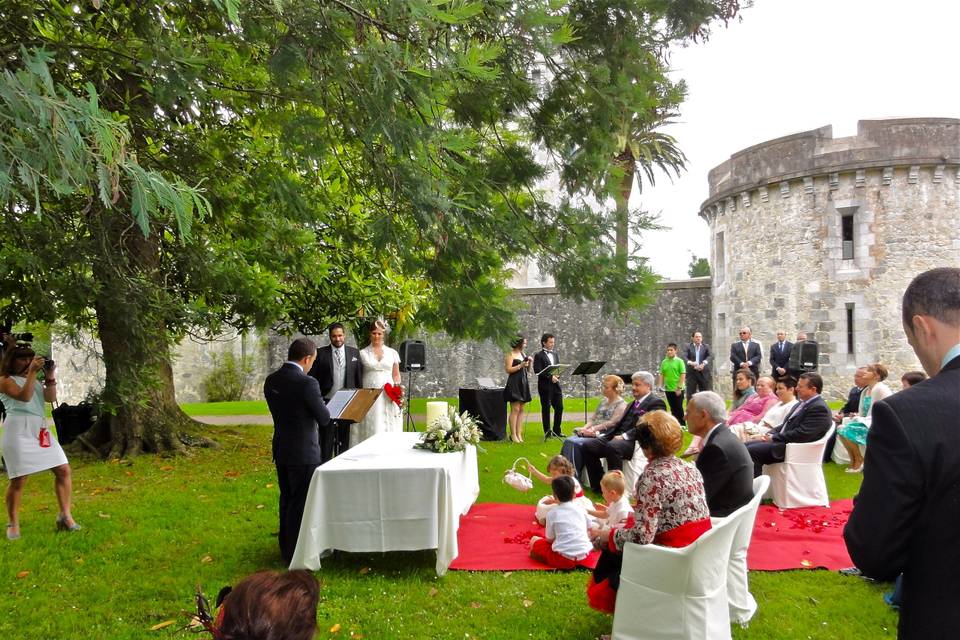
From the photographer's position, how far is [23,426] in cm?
591

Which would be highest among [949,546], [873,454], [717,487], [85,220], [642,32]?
[642,32]

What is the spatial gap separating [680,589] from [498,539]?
280 cm

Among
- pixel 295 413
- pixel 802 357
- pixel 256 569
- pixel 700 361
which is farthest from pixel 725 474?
pixel 802 357

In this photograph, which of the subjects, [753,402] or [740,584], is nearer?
[740,584]

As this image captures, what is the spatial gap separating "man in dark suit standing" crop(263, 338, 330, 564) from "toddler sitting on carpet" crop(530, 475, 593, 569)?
180cm

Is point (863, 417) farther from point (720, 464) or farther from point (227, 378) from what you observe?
point (227, 378)

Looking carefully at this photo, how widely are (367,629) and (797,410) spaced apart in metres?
5.17

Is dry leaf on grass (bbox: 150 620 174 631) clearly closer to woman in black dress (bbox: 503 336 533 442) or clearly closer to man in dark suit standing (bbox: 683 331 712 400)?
woman in black dress (bbox: 503 336 533 442)

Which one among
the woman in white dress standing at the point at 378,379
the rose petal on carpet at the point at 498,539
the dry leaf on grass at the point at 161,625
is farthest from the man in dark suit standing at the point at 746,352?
the dry leaf on grass at the point at 161,625

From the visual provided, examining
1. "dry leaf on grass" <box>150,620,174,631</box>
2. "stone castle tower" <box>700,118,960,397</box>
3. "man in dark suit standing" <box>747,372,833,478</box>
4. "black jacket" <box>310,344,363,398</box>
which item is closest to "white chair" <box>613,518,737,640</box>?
"dry leaf on grass" <box>150,620,174,631</box>

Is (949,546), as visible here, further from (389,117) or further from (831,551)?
(831,551)

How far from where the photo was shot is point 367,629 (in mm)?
4191

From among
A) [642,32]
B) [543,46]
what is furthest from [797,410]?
[543,46]

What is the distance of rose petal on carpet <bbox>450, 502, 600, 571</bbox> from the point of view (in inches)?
212
